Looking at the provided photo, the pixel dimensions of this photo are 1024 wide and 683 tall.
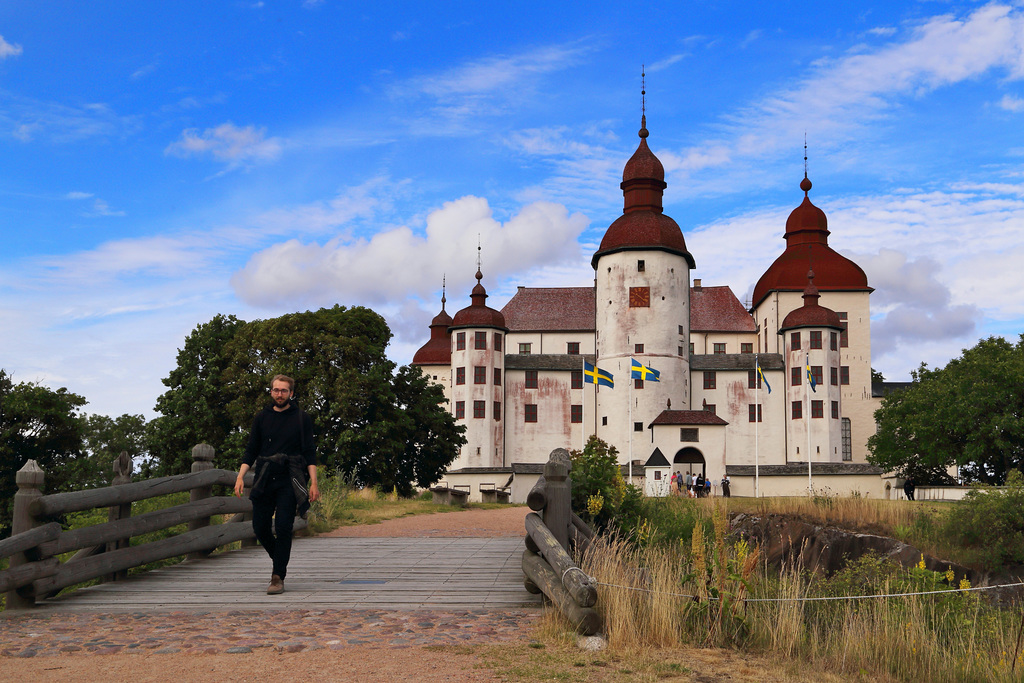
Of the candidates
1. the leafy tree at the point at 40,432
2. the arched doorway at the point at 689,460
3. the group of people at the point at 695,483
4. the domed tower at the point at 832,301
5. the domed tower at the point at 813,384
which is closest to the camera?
the leafy tree at the point at 40,432

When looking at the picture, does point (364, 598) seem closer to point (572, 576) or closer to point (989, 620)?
point (572, 576)

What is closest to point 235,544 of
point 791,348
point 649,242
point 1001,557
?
point 1001,557

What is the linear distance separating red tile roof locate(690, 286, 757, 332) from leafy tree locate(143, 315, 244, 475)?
117 ft

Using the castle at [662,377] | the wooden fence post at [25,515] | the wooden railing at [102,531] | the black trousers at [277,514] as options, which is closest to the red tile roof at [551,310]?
the castle at [662,377]

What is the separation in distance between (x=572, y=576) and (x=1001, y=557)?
65.7ft

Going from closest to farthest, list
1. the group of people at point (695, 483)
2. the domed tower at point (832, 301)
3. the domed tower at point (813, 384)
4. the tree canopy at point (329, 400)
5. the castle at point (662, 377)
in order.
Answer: the tree canopy at point (329, 400), the group of people at point (695, 483), the castle at point (662, 377), the domed tower at point (813, 384), the domed tower at point (832, 301)

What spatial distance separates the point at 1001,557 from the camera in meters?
21.7

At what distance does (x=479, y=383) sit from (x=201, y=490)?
4401 cm

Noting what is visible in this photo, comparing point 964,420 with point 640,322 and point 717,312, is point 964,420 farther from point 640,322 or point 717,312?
point 717,312

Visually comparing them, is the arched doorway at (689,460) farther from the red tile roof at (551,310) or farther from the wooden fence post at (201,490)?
the wooden fence post at (201,490)

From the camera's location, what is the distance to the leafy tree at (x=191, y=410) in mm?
39500

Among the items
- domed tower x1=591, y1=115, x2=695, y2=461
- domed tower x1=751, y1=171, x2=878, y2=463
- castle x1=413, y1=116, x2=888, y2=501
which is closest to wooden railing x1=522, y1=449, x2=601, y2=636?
castle x1=413, y1=116, x2=888, y2=501

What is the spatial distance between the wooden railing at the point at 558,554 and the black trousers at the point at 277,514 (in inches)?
82.8

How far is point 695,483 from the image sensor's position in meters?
43.9
